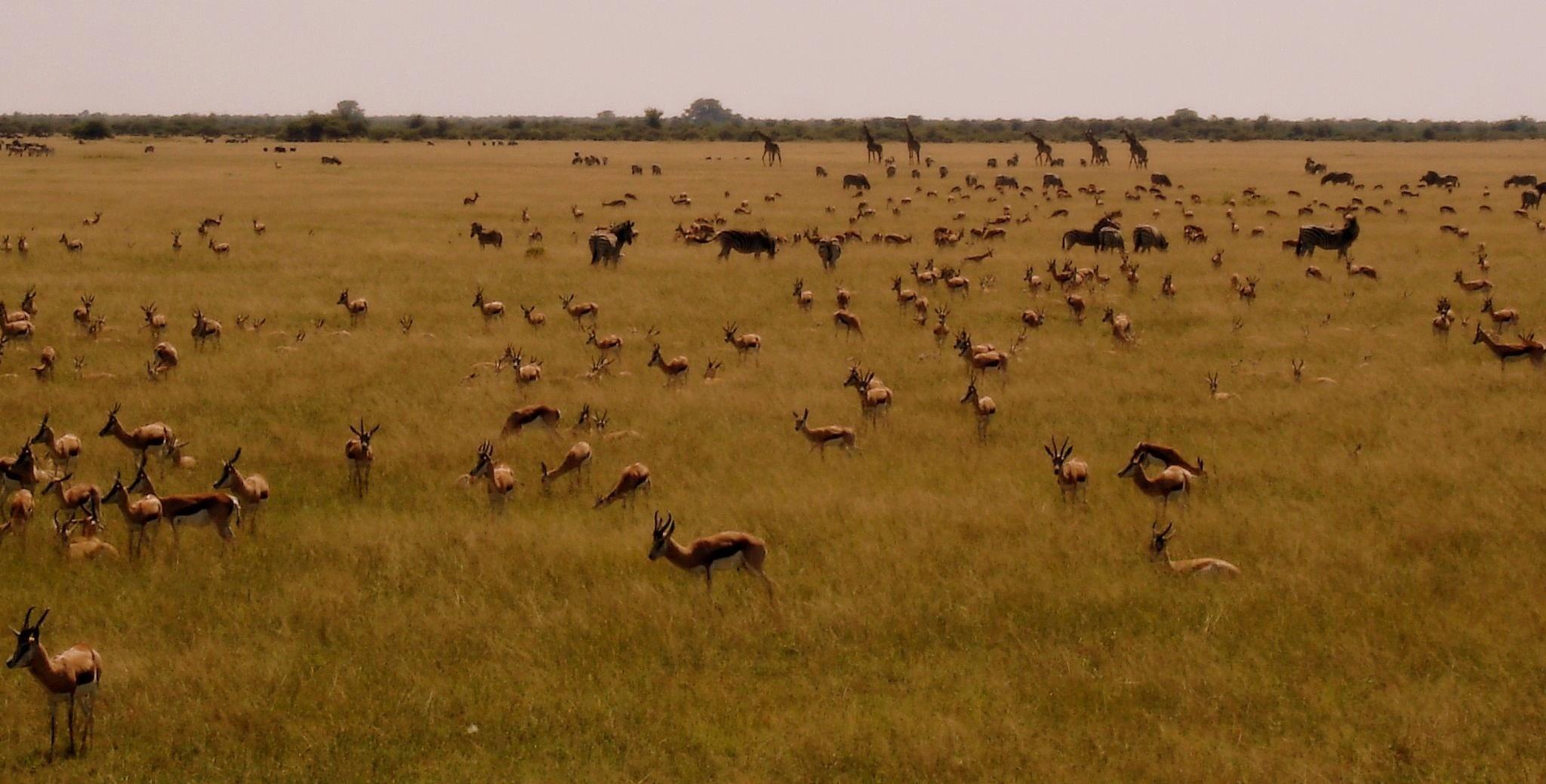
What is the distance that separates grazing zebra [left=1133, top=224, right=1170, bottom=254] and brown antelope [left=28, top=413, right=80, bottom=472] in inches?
1052

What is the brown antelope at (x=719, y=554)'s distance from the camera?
10.1 metres

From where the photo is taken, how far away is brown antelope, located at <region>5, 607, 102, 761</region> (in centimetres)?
726

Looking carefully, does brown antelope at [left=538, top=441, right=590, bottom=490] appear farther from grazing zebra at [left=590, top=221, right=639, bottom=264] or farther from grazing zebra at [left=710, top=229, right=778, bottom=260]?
grazing zebra at [left=710, top=229, right=778, bottom=260]

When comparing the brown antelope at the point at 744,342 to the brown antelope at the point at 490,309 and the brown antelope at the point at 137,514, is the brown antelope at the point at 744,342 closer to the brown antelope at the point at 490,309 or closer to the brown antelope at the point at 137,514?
the brown antelope at the point at 490,309

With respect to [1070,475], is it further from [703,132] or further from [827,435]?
[703,132]

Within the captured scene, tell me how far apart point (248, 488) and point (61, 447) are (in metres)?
2.95

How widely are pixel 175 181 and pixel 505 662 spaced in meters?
51.6

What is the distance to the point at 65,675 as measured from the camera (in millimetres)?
7480

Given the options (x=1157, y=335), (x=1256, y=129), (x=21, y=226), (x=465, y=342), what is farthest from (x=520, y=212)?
(x=1256, y=129)

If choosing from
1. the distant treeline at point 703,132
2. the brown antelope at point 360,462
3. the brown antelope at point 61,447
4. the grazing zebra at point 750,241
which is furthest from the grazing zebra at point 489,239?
the distant treeline at point 703,132

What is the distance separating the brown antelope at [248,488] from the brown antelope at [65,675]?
3.80 m

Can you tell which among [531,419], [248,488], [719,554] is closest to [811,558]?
[719,554]

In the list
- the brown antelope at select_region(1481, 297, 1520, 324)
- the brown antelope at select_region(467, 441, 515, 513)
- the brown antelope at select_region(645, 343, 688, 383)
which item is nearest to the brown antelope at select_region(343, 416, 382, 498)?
the brown antelope at select_region(467, 441, 515, 513)

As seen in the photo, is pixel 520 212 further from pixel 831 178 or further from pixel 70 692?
pixel 70 692
